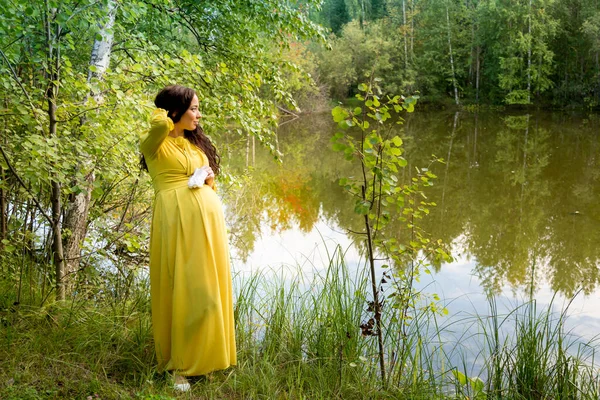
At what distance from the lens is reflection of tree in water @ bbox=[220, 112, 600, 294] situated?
23.6ft

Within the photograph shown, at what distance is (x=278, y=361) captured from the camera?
10.6 feet

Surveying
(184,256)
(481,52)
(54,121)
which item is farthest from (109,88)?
(481,52)

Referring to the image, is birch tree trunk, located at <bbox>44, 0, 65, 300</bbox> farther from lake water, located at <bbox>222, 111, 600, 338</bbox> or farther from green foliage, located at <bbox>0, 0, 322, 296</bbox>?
lake water, located at <bbox>222, 111, 600, 338</bbox>

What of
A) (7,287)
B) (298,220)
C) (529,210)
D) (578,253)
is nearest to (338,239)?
(298,220)

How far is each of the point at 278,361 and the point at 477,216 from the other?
7.13 m

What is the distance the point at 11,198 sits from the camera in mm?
3906

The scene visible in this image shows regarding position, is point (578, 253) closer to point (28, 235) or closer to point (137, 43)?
point (137, 43)

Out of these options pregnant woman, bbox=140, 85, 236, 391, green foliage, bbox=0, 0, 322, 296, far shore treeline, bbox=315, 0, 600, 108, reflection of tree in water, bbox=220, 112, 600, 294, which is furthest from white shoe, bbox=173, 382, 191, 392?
far shore treeline, bbox=315, 0, 600, 108

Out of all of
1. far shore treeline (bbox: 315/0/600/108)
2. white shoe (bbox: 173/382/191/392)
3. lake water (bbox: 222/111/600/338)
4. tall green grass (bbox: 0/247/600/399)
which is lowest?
white shoe (bbox: 173/382/191/392)

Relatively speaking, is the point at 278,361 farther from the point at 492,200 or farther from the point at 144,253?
the point at 492,200

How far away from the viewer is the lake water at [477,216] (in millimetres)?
6121

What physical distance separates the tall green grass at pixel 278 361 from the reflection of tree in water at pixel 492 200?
3.45 feet

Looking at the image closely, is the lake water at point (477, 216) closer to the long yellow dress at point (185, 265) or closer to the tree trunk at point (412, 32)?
the long yellow dress at point (185, 265)

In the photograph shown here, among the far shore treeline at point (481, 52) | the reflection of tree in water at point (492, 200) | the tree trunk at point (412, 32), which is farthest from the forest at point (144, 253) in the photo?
Result: the tree trunk at point (412, 32)
